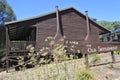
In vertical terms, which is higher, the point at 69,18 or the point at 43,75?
the point at 69,18

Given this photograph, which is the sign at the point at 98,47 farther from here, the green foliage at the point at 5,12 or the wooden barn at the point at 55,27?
the green foliage at the point at 5,12

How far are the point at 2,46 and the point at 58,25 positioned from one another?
22.2m

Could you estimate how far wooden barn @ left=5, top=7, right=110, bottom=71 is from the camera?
23234 mm

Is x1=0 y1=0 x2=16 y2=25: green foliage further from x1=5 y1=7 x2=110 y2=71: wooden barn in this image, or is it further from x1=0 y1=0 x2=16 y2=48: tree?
A: x1=5 y1=7 x2=110 y2=71: wooden barn

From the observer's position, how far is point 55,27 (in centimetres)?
2517

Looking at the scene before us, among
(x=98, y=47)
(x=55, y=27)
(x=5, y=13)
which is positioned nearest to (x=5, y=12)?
(x=5, y=13)

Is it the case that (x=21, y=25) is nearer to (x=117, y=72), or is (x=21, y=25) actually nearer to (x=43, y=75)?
(x=117, y=72)

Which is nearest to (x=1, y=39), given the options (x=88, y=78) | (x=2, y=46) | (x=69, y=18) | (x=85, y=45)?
(x=2, y=46)

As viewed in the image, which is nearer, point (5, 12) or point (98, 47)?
point (98, 47)

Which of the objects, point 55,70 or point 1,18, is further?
point 1,18

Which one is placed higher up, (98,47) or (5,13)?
(5,13)

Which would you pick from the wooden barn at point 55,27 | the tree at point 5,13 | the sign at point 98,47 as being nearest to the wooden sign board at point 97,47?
the sign at point 98,47

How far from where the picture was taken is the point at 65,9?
25969mm

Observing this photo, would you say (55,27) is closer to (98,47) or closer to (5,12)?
(98,47)
